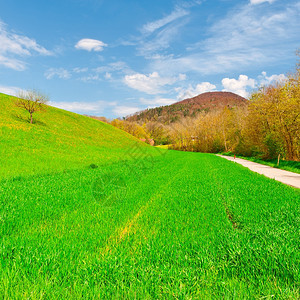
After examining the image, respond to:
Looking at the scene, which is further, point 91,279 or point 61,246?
point 61,246

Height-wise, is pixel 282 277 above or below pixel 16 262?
above

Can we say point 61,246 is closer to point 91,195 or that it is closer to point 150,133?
point 91,195

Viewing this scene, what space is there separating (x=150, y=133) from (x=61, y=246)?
108 meters

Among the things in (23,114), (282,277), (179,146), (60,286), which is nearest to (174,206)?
(282,277)

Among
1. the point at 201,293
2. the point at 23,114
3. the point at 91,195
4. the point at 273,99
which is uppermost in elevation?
the point at 273,99

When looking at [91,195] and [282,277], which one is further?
[91,195]

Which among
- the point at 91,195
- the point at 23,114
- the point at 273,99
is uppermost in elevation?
the point at 273,99

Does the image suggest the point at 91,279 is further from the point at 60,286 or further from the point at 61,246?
the point at 61,246

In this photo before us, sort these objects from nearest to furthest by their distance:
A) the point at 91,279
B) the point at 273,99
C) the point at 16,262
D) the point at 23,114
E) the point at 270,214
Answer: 1. the point at 91,279
2. the point at 16,262
3. the point at 270,214
4. the point at 273,99
5. the point at 23,114

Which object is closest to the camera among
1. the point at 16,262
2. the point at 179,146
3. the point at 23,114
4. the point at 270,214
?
the point at 16,262

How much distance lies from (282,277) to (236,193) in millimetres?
5201

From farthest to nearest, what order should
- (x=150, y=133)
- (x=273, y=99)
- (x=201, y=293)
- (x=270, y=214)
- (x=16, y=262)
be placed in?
(x=150, y=133) → (x=273, y=99) → (x=270, y=214) → (x=16, y=262) → (x=201, y=293)

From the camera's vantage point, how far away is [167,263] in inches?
107

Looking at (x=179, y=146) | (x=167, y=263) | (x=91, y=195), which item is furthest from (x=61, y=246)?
(x=179, y=146)
